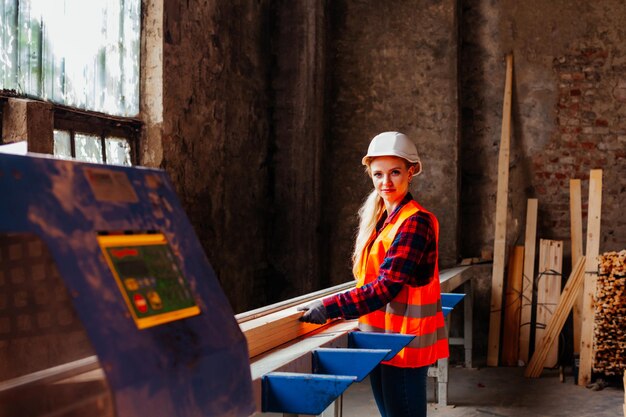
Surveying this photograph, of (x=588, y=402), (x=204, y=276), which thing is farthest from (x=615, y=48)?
(x=204, y=276)

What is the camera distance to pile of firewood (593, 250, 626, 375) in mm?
6160

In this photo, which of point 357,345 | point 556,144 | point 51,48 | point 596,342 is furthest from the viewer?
point 556,144

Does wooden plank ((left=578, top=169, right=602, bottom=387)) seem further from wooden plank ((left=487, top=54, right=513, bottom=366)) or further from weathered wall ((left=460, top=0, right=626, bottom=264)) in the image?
wooden plank ((left=487, top=54, right=513, bottom=366))

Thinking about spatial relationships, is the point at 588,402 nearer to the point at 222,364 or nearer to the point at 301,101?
the point at 301,101

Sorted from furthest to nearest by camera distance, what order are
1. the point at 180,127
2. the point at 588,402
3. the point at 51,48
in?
the point at 588,402, the point at 180,127, the point at 51,48

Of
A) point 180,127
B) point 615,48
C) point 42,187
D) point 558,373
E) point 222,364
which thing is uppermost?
point 615,48

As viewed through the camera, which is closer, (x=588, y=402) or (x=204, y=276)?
(x=204, y=276)

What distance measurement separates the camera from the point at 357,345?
9.30 feet

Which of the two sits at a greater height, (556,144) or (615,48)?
(615,48)

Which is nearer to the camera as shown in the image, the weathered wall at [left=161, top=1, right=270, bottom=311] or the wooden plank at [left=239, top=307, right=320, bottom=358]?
the wooden plank at [left=239, top=307, right=320, bottom=358]

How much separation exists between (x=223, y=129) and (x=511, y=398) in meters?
3.09

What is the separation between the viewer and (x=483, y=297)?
7355 mm

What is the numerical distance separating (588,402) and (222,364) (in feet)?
17.1

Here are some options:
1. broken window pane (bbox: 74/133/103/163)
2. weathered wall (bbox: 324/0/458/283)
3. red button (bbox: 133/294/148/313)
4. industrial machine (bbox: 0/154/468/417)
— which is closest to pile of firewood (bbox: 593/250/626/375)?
weathered wall (bbox: 324/0/458/283)
